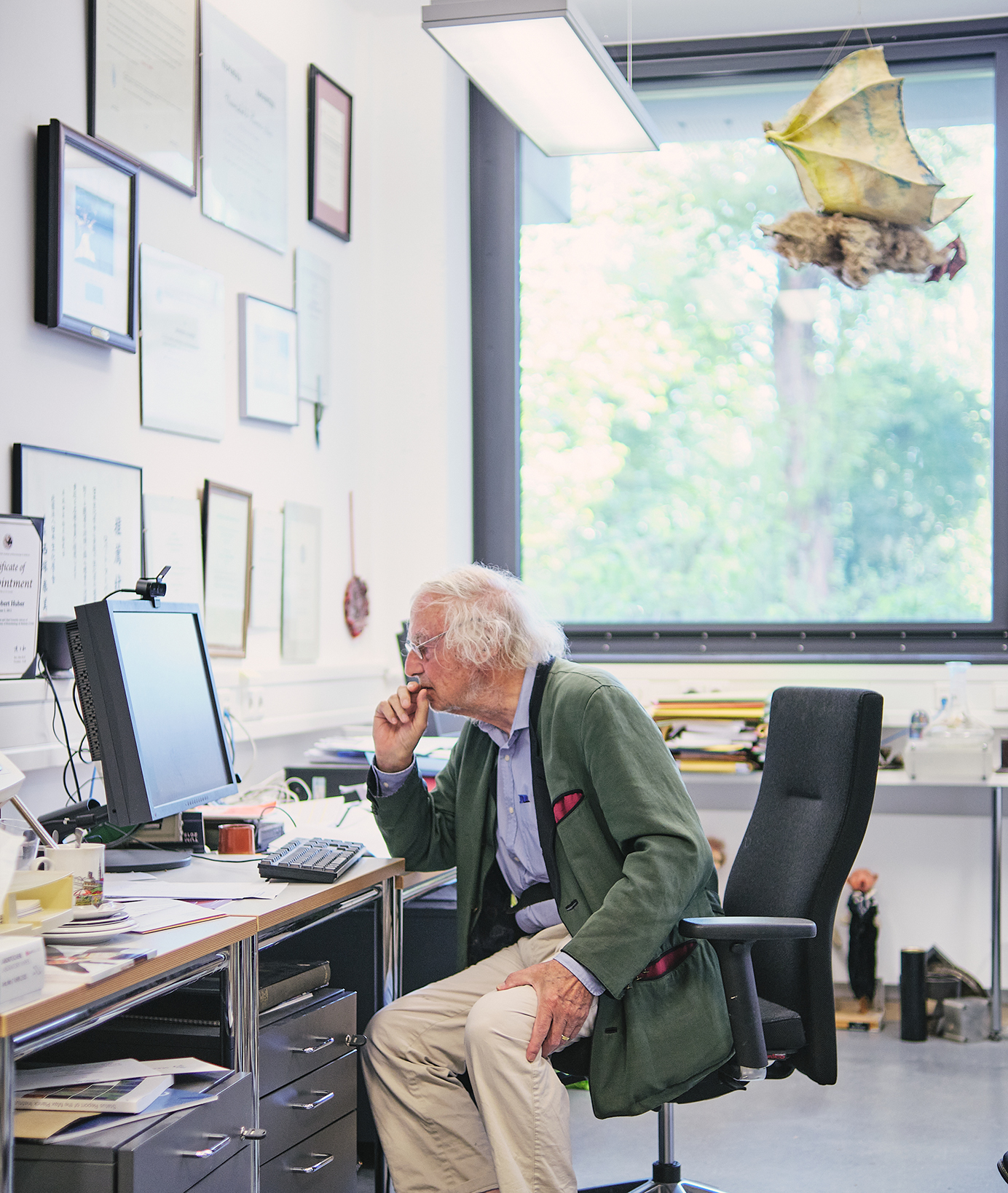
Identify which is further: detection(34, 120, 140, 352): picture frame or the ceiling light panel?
the ceiling light panel

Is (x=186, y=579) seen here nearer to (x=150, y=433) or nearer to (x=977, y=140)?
(x=150, y=433)

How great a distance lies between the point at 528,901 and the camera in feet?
6.94

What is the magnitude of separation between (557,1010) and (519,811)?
37cm

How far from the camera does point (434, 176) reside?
3887 mm

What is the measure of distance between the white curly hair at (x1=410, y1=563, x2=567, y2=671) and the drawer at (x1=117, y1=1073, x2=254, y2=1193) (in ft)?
2.43

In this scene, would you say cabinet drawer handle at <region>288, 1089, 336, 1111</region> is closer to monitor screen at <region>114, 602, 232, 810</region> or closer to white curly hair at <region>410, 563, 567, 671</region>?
monitor screen at <region>114, 602, 232, 810</region>

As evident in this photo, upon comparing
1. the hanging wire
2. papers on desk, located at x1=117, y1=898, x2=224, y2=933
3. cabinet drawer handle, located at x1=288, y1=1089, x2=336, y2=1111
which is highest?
the hanging wire

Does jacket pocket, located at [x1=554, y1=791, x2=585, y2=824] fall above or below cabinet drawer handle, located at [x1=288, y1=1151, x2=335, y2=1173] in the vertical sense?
above

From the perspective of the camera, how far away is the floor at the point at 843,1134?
2.53 metres

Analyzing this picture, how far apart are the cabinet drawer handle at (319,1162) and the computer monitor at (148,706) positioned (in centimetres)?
56

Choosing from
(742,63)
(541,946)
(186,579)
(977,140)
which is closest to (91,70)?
(186,579)

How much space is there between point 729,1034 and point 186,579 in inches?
60.3

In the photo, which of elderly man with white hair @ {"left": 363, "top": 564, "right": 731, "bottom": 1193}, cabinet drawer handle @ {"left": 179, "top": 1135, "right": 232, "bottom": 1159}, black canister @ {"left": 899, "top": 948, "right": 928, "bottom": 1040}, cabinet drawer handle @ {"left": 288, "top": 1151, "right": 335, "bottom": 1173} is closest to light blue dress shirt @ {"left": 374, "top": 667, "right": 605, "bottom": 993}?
elderly man with white hair @ {"left": 363, "top": 564, "right": 731, "bottom": 1193}

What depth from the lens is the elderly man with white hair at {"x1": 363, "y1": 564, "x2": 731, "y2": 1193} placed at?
1.80 m
